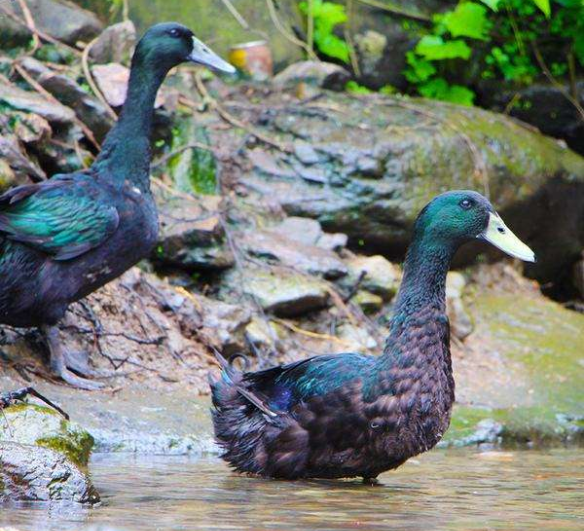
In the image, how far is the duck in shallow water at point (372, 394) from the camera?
617cm

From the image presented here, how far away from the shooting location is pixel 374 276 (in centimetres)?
1027

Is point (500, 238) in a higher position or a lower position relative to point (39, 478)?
higher

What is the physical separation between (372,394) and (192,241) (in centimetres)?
353

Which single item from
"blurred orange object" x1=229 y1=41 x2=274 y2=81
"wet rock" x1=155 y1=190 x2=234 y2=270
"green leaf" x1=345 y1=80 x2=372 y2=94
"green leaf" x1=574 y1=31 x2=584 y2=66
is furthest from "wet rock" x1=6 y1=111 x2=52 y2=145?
"green leaf" x1=574 y1=31 x2=584 y2=66

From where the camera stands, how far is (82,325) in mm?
8453

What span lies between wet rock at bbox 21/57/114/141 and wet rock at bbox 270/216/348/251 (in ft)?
5.68

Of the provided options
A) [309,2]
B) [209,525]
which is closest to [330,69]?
[309,2]

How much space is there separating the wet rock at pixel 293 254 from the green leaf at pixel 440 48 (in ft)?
10.9

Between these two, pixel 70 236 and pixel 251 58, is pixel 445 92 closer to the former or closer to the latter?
pixel 251 58

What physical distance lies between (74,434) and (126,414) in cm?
158

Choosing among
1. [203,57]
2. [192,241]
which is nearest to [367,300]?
[192,241]

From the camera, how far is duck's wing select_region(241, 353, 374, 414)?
6.37m

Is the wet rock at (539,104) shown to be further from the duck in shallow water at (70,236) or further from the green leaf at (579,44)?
the duck in shallow water at (70,236)

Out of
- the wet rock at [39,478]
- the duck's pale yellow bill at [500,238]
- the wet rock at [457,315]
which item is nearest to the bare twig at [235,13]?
the wet rock at [457,315]
